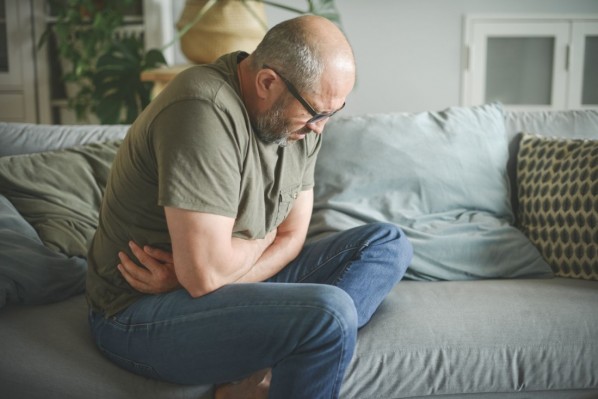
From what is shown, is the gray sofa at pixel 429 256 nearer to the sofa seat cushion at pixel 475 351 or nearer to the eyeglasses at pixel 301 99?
the sofa seat cushion at pixel 475 351

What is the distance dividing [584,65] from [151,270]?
273cm

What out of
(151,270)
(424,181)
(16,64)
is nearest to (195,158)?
(151,270)

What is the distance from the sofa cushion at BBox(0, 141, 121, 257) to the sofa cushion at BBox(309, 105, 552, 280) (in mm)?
598

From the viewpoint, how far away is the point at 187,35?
2.73 m

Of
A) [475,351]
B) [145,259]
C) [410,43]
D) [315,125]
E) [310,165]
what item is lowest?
[475,351]

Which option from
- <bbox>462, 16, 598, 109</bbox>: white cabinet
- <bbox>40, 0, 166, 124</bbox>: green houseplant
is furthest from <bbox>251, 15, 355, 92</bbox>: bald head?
<bbox>462, 16, 598, 109</bbox>: white cabinet

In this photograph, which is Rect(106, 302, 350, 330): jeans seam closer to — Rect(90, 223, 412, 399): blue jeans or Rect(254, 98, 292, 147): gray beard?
Rect(90, 223, 412, 399): blue jeans

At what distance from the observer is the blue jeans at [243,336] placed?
1166 mm

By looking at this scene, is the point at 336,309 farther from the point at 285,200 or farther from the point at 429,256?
the point at 429,256

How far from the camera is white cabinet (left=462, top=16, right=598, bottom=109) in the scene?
10.6ft

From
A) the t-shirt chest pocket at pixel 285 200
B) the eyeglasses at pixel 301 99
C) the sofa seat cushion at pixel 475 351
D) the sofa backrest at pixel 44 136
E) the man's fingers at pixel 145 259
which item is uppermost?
the eyeglasses at pixel 301 99

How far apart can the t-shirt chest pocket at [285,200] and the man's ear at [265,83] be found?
0.23m

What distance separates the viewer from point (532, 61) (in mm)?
3291

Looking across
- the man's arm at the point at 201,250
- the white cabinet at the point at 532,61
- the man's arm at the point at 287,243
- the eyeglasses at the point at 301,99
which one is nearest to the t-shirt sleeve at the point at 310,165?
the man's arm at the point at 287,243
